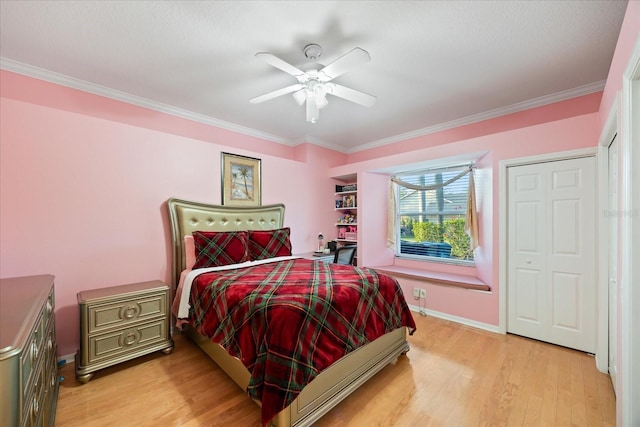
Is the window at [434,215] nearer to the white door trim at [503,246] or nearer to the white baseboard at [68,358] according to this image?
the white door trim at [503,246]

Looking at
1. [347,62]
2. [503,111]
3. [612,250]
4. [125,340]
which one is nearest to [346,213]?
[503,111]

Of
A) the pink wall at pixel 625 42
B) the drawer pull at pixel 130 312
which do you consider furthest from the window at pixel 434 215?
the drawer pull at pixel 130 312

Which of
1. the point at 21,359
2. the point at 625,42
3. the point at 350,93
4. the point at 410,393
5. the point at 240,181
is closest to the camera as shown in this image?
the point at 21,359

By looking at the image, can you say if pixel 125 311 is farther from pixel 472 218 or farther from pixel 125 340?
pixel 472 218

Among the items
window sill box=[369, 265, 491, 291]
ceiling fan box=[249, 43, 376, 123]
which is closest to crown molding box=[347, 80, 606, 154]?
ceiling fan box=[249, 43, 376, 123]

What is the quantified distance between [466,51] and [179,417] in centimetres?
346

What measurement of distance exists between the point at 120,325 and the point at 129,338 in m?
0.14

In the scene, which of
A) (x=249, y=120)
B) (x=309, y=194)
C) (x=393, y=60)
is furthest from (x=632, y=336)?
(x=249, y=120)

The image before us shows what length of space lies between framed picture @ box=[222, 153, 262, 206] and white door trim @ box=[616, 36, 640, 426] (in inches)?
135

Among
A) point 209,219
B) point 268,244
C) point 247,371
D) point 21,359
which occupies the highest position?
point 209,219

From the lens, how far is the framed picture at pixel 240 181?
3436mm

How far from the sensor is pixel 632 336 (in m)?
1.24

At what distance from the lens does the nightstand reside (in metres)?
2.00

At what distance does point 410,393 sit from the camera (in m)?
1.88
